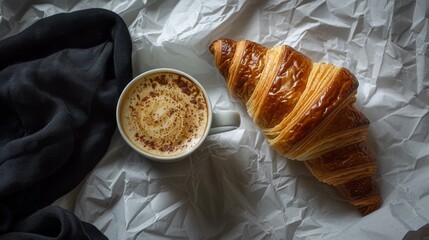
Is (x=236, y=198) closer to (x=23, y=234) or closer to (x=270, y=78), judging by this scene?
(x=270, y=78)

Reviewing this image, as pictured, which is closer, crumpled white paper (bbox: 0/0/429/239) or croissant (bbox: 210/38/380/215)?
croissant (bbox: 210/38/380/215)

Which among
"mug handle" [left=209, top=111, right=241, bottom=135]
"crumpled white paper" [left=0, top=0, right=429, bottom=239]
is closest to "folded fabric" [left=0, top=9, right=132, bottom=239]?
"crumpled white paper" [left=0, top=0, right=429, bottom=239]

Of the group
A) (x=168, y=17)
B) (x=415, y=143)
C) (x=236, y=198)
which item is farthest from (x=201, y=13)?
(x=415, y=143)

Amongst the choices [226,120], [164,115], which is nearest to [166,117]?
[164,115]

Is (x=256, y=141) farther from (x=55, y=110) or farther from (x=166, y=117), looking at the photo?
(x=55, y=110)

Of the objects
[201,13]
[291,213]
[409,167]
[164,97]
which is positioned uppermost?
[201,13]

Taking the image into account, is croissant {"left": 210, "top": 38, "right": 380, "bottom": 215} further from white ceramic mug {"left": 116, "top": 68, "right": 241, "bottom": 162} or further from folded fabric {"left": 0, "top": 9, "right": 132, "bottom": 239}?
folded fabric {"left": 0, "top": 9, "right": 132, "bottom": 239}

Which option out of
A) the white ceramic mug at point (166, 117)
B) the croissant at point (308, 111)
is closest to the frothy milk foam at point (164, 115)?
the white ceramic mug at point (166, 117)
